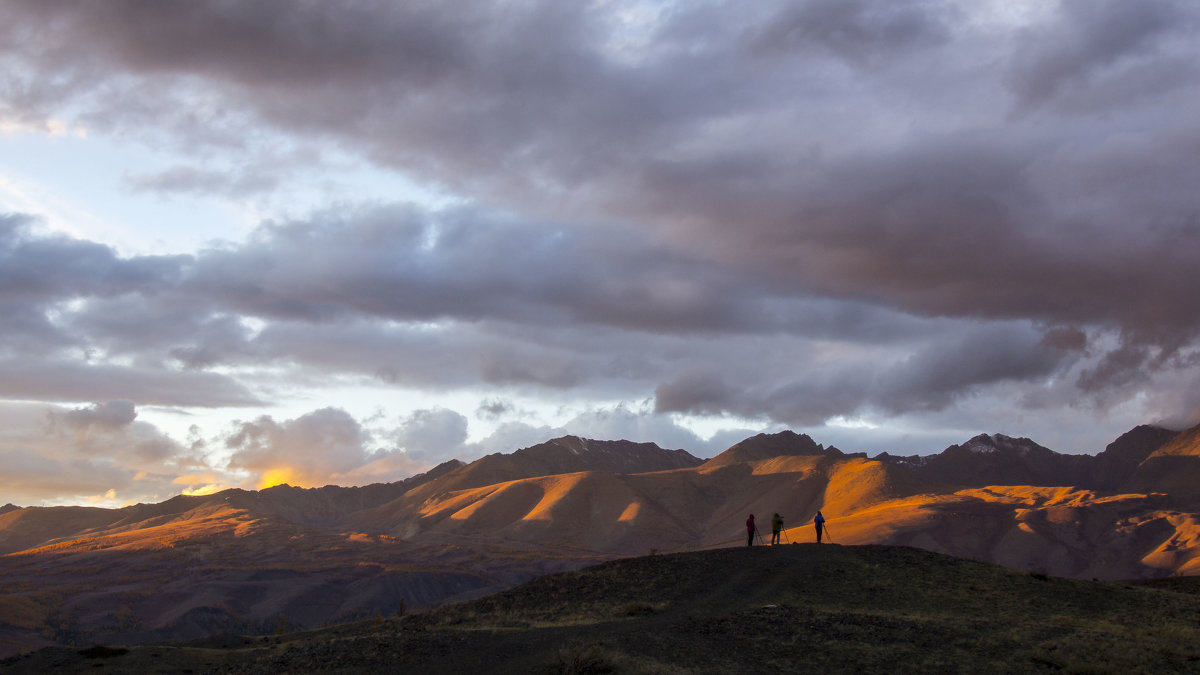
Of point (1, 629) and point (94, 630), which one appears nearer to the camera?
point (1, 629)

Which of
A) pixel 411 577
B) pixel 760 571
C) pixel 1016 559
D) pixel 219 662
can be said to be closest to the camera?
pixel 219 662

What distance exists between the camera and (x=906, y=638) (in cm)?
2942

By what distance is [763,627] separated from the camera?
103ft

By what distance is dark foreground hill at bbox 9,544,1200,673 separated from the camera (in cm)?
2681

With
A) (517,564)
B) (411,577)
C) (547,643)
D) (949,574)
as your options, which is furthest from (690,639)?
(517,564)

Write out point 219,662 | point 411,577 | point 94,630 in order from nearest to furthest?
1. point 219,662
2. point 94,630
3. point 411,577

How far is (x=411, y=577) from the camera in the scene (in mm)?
157375

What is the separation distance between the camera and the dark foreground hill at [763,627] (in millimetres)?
26812

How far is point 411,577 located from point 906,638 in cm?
13822

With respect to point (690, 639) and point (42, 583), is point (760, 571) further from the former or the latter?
point (42, 583)

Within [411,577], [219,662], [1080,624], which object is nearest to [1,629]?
[411,577]

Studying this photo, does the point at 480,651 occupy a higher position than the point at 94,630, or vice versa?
the point at 480,651

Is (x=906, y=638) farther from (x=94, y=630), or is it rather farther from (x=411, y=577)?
(x=411, y=577)

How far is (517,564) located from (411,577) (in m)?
36.8
